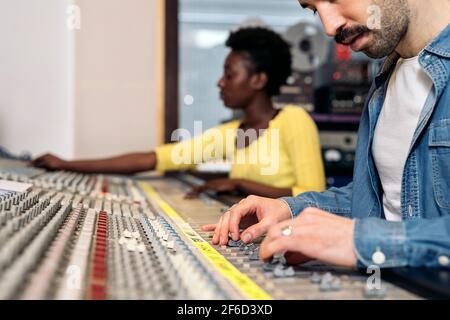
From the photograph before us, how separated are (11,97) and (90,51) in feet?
1.56

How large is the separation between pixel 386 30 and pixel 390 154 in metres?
0.25

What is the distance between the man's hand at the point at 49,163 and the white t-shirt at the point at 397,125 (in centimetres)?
130

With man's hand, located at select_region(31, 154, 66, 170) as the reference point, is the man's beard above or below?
above

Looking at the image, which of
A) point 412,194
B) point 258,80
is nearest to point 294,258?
point 412,194

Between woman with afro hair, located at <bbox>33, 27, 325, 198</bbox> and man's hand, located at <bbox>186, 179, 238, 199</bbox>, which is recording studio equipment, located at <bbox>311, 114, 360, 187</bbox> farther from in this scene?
man's hand, located at <bbox>186, 179, 238, 199</bbox>

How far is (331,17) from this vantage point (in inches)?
42.0

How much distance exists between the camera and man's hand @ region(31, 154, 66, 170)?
2055 millimetres

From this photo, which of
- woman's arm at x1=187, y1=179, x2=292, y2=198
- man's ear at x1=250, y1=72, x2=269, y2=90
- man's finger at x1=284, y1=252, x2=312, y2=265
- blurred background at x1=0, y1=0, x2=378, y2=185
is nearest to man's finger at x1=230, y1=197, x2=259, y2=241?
man's finger at x1=284, y1=252, x2=312, y2=265

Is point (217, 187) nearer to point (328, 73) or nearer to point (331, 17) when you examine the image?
point (331, 17)

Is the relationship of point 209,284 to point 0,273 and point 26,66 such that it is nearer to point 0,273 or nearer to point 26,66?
point 0,273

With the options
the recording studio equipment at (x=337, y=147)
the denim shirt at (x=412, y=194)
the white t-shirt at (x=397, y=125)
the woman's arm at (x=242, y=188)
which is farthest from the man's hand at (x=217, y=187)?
the recording studio equipment at (x=337, y=147)

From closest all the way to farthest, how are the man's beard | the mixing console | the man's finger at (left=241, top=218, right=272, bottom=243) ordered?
1. the mixing console
2. the man's finger at (left=241, top=218, right=272, bottom=243)
3. the man's beard

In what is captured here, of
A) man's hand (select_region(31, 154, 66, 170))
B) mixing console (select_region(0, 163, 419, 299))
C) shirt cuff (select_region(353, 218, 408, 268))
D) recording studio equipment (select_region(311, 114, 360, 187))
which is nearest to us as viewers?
mixing console (select_region(0, 163, 419, 299))

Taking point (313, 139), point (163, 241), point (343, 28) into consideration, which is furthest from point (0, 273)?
point (313, 139)
